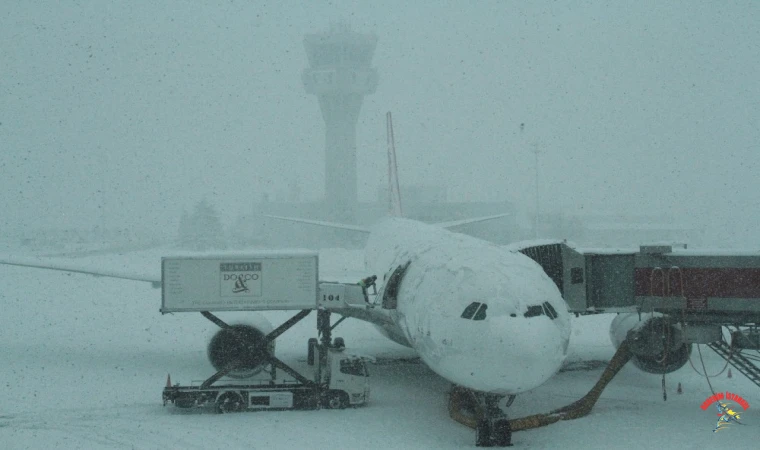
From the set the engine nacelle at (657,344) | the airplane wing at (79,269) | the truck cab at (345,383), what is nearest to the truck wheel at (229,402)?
the truck cab at (345,383)

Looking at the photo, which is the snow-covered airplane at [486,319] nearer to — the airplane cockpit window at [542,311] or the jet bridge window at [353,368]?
the airplane cockpit window at [542,311]

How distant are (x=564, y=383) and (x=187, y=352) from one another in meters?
11.6

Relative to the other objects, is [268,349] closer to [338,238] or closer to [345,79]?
[338,238]

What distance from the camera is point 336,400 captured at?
544 inches

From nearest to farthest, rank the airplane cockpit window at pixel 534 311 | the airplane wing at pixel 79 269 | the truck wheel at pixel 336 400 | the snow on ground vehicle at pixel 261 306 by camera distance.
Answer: the airplane cockpit window at pixel 534 311, the snow on ground vehicle at pixel 261 306, the truck wheel at pixel 336 400, the airplane wing at pixel 79 269

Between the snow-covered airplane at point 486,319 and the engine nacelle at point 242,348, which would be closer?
the snow-covered airplane at point 486,319

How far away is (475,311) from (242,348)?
24.7 ft

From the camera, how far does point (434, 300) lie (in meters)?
10.8

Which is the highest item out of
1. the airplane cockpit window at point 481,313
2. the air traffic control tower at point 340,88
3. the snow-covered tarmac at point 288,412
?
the air traffic control tower at point 340,88

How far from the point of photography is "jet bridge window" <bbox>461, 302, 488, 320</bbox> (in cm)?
997

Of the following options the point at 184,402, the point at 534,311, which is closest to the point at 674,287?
the point at 534,311

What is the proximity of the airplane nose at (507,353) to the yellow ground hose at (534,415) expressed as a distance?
5.68 feet

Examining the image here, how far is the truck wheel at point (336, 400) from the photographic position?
13797 millimetres

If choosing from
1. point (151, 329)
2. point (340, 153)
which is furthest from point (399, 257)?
point (340, 153)
